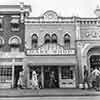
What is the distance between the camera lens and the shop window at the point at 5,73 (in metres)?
23.9

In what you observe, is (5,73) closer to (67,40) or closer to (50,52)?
(50,52)

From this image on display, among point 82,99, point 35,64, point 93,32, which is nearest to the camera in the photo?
point 82,99

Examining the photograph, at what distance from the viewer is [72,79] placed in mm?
23703

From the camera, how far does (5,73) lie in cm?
2405

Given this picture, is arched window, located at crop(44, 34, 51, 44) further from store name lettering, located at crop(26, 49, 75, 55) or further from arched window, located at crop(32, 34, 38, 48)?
store name lettering, located at crop(26, 49, 75, 55)

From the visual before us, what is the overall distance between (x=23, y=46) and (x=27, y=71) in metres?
3.06

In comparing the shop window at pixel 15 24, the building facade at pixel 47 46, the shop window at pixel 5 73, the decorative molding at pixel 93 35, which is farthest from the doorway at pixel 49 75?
the shop window at pixel 15 24

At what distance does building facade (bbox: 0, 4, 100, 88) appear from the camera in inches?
931

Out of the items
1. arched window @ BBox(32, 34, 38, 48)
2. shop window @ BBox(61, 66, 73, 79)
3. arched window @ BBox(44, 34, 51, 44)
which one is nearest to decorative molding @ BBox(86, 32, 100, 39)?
shop window @ BBox(61, 66, 73, 79)

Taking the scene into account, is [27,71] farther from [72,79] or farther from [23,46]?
[72,79]

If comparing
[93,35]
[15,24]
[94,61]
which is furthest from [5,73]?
[93,35]

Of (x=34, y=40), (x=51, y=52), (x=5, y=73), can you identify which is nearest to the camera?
(x=51, y=52)

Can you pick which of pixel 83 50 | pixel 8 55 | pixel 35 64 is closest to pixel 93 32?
pixel 83 50

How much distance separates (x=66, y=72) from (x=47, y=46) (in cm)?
359
